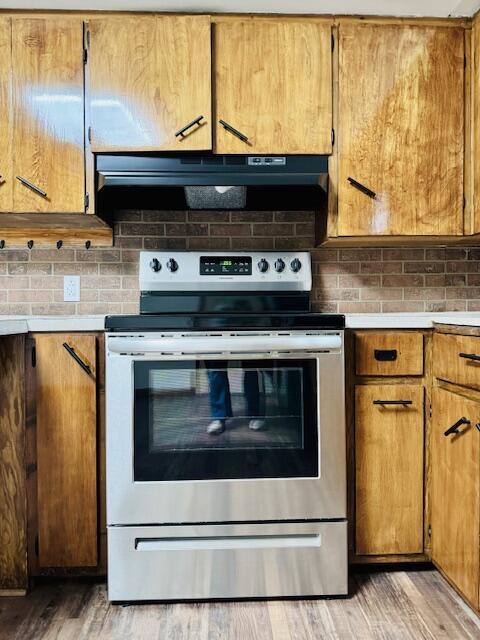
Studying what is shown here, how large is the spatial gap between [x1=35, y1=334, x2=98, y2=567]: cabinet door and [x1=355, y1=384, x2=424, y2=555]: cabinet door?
3.06ft

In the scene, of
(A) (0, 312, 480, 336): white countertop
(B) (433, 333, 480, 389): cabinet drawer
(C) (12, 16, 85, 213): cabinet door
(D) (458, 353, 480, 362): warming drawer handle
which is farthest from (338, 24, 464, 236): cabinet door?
(C) (12, 16, 85, 213): cabinet door

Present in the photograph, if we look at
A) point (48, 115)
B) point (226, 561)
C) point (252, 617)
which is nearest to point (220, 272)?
point (48, 115)

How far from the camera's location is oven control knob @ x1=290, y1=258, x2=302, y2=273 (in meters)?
2.16

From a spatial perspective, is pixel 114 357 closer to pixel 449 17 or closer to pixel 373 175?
pixel 373 175

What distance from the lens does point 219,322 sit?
1684mm

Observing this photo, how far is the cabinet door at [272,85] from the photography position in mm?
1890

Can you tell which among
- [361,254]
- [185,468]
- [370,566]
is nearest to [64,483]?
[185,468]

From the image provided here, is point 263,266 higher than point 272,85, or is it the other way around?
point 272,85

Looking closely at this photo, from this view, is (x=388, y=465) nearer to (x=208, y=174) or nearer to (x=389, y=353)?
(x=389, y=353)

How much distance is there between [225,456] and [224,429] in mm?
89

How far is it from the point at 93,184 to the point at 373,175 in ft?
3.47

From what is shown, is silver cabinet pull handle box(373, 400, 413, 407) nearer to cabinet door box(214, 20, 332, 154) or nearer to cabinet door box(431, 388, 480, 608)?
cabinet door box(431, 388, 480, 608)

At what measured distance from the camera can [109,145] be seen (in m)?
1.87

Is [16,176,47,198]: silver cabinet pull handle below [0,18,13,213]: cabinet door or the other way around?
below
